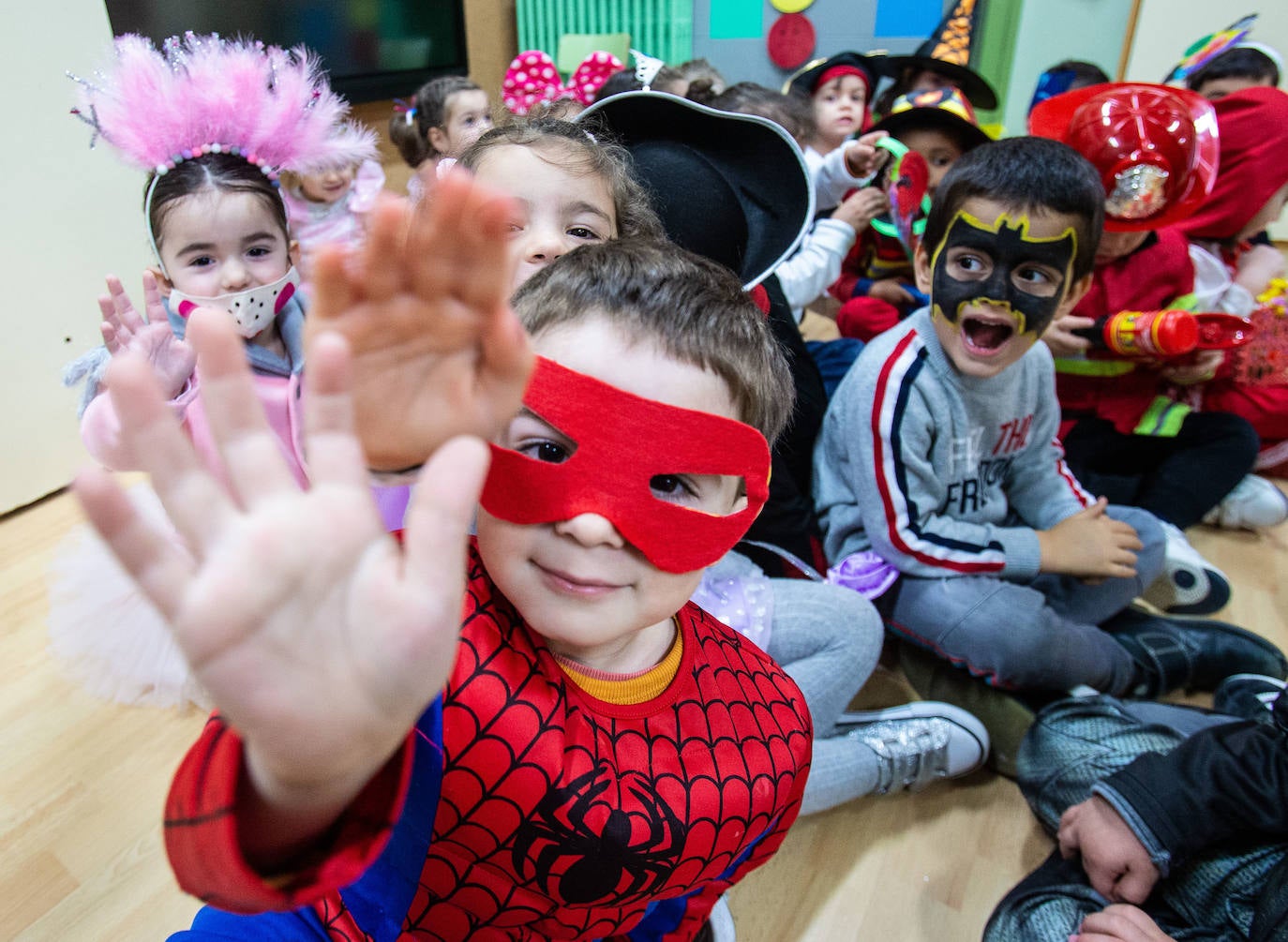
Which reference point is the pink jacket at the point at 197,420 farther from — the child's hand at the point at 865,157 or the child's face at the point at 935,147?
the child's face at the point at 935,147

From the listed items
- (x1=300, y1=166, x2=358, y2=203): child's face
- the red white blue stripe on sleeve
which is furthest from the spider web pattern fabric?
(x1=300, y1=166, x2=358, y2=203): child's face

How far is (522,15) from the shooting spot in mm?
4094

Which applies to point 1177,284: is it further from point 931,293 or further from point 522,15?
point 522,15

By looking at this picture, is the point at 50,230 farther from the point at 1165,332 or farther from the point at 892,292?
the point at 1165,332

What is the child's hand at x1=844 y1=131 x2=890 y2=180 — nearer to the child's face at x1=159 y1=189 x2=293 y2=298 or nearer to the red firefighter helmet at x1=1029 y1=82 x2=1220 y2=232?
the red firefighter helmet at x1=1029 y1=82 x2=1220 y2=232

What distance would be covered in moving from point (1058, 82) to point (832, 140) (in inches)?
34.2

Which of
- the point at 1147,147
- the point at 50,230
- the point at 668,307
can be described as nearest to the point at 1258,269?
the point at 1147,147

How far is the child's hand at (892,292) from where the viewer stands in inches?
86.4

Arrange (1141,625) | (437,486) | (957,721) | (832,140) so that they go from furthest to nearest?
(832,140)
(1141,625)
(957,721)
(437,486)

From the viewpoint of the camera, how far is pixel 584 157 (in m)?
0.92

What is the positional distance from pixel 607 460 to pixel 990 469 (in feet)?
3.35

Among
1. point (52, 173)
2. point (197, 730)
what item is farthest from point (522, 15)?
point (197, 730)

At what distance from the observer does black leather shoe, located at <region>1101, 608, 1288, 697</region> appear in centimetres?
136

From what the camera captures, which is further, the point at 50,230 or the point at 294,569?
the point at 50,230
